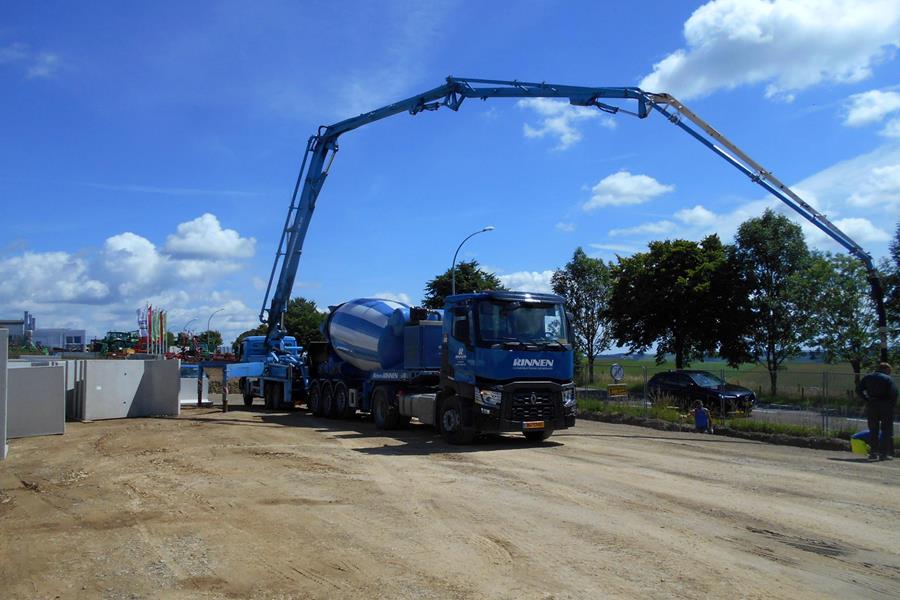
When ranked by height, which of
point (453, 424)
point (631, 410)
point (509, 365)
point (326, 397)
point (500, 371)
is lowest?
point (631, 410)

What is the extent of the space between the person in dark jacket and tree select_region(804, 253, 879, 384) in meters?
19.3

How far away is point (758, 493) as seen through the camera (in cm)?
1030

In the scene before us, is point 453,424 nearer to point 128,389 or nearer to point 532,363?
point 532,363

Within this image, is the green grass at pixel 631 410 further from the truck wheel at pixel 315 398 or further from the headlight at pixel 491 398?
the truck wheel at pixel 315 398

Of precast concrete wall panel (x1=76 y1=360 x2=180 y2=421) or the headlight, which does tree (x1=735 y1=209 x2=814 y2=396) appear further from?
precast concrete wall panel (x1=76 y1=360 x2=180 y2=421)

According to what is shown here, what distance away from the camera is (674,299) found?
→ 121ft

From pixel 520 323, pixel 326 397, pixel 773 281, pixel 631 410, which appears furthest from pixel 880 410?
pixel 773 281

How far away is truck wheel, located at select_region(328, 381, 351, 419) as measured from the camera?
72.3 ft

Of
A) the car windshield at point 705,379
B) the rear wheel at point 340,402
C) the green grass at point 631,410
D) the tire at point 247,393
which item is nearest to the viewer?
the green grass at point 631,410

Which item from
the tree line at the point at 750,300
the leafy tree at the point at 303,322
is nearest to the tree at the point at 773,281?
the tree line at the point at 750,300

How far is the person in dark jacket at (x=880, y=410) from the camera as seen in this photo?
14.2 meters

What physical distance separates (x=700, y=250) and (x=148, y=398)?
28.2 meters

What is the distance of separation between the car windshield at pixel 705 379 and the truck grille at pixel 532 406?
34.5 ft

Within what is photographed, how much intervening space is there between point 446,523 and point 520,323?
722cm
